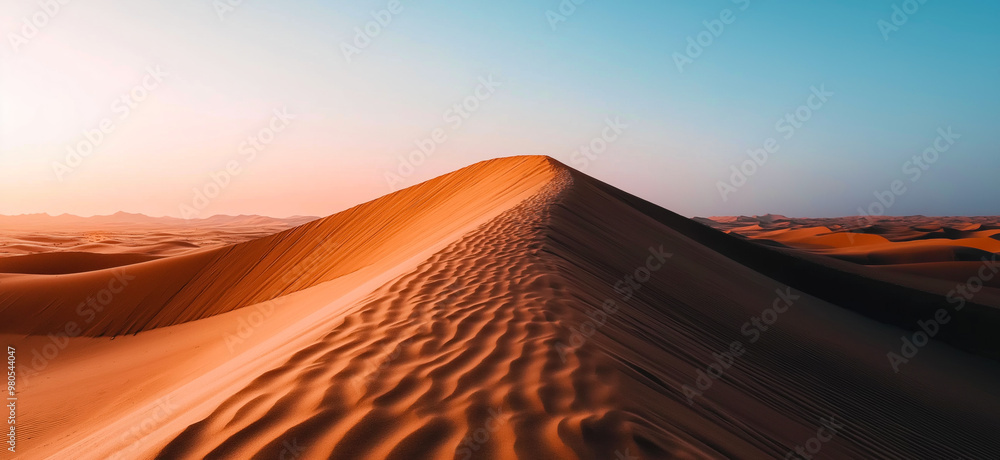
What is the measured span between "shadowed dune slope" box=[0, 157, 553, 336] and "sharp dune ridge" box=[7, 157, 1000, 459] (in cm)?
11

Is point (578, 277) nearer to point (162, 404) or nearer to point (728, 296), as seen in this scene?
point (162, 404)

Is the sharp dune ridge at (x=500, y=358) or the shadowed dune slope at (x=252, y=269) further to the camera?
the shadowed dune slope at (x=252, y=269)

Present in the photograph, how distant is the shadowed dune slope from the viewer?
11.6m

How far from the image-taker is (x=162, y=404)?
329 centimetres

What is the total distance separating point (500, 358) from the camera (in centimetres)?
281

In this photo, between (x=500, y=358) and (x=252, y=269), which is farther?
(x=252, y=269)

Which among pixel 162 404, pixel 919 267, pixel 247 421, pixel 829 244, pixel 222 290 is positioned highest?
pixel 247 421

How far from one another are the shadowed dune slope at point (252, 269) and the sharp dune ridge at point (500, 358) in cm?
11

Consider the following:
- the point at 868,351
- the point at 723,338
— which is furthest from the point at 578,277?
the point at 868,351

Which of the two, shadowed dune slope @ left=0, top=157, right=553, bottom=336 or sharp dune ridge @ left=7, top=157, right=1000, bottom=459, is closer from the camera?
sharp dune ridge @ left=7, top=157, right=1000, bottom=459

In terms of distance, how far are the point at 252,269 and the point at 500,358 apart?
13366 mm

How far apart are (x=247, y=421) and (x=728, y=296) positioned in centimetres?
825

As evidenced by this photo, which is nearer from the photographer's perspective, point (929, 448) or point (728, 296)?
point (929, 448)

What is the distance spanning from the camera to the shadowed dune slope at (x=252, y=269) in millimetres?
11609
